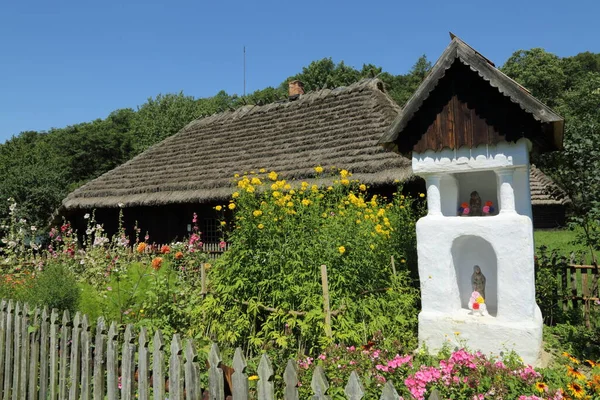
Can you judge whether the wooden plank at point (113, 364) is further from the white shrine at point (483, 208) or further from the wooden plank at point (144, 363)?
the white shrine at point (483, 208)

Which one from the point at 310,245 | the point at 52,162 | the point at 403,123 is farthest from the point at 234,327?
the point at 52,162

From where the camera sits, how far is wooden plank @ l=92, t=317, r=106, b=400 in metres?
2.81

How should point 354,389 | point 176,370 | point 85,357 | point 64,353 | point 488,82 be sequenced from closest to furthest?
point 354,389 → point 176,370 → point 85,357 → point 64,353 → point 488,82

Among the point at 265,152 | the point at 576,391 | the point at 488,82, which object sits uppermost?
the point at 265,152

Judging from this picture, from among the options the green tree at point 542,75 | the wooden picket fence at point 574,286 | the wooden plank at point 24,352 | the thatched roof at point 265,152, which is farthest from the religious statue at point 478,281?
the green tree at point 542,75

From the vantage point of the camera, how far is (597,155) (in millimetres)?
5988

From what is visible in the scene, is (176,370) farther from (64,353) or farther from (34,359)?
(34,359)

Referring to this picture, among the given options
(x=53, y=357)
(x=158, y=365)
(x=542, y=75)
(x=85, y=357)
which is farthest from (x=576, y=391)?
(x=542, y=75)

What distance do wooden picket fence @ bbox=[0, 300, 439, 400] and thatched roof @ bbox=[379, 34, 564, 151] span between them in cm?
316

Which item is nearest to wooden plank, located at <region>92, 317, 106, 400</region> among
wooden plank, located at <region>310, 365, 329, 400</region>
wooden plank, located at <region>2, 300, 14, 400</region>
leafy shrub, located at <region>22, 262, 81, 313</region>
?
wooden plank, located at <region>2, 300, 14, 400</region>

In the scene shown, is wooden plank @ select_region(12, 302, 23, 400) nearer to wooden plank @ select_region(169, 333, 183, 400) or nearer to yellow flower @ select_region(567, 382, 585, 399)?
wooden plank @ select_region(169, 333, 183, 400)

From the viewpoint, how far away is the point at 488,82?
4.23 meters

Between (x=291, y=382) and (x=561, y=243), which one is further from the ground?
(x=291, y=382)

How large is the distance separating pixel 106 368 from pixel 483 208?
13.7ft
